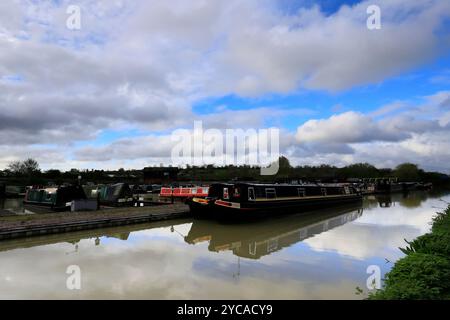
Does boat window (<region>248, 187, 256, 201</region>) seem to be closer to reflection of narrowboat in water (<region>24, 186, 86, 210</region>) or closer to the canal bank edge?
the canal bank edge

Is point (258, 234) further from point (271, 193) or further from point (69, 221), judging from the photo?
point (69, 221)

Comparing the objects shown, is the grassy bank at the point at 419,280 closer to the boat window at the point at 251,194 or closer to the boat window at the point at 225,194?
the boat window at the point at 251,194

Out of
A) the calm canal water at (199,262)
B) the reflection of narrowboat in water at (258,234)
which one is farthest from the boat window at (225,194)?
the calm canal water at (199,262)

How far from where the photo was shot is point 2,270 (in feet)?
28.9

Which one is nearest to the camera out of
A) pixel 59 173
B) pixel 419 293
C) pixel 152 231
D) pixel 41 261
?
pixel 419 293

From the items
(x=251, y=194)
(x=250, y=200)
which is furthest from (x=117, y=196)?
(x=250, y=200)

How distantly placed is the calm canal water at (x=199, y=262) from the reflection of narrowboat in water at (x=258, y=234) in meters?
0.04

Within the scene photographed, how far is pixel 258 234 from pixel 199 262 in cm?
558

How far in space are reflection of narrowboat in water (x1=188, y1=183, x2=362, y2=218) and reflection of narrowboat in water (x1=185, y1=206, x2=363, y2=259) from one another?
63 centimetres

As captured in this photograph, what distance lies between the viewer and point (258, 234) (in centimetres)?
1521

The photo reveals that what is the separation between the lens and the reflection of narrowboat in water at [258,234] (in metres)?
12.4
